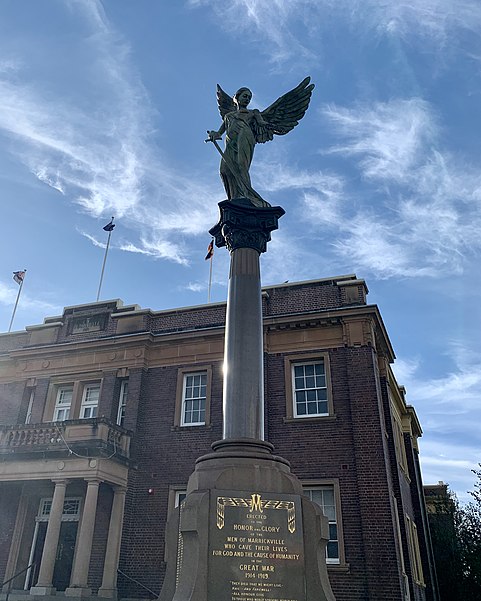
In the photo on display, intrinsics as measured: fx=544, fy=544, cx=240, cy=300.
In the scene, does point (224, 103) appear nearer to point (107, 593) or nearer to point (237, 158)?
point (237, 158)

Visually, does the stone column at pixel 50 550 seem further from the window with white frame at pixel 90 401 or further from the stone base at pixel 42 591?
the window with white frame at pixel 90 401

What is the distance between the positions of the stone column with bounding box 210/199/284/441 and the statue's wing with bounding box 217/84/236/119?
380 centimetres

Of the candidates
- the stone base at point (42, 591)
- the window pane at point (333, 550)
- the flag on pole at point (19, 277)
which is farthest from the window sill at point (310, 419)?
the flag on pole at point (19, 277)

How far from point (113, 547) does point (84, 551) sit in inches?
66.4

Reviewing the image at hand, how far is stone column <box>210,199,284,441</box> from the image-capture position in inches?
359

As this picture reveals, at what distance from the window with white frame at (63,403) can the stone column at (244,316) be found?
534 inches

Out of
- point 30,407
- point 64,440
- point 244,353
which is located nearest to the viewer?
point 244,353

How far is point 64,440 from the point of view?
1823 centimetres

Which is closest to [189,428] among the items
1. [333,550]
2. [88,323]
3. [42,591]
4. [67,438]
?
[67,438]

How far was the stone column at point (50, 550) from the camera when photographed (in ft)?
52.0

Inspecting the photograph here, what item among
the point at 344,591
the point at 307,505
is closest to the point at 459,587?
the point at 344,591

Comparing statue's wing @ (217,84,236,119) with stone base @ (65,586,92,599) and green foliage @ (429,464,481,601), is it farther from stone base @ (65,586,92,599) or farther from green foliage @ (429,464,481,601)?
green foliage @ (429,464,481,601)

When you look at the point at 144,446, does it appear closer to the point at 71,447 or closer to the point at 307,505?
the point at 71,447

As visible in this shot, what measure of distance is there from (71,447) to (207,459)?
1094 cm
